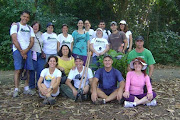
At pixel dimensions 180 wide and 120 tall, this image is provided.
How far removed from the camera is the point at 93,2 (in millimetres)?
11266

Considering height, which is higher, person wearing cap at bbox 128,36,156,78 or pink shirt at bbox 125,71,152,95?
person wearing cap at bbox 128,36,156,78

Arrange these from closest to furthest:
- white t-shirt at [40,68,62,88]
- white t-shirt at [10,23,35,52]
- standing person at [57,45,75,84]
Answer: white t-shirt at [40,68,62,88], white t-shirt at [10,23,35,52], standing person at [57,45,75,84]

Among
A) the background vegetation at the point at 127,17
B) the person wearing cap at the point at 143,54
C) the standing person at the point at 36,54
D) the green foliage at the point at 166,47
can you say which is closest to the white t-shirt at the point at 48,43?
the standing person at the point at 36,54

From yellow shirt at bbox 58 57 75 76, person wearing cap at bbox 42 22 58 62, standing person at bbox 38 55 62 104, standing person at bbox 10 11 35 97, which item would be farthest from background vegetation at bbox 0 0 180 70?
standing person at bbox 38 55 62 104

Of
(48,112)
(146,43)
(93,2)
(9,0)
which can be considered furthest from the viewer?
(146,43)

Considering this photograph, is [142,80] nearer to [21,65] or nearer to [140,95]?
[140,95]

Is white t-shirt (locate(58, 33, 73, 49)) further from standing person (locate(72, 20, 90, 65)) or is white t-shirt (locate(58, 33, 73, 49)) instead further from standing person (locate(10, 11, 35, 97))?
standing person (locate(10, 11, 35, 97))

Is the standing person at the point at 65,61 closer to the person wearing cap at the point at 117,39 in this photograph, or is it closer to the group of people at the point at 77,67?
the group of people at the point at 77,67

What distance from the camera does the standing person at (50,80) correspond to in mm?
4719

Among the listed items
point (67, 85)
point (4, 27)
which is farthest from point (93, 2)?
point (67, 85)

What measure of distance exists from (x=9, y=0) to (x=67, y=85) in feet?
23.0

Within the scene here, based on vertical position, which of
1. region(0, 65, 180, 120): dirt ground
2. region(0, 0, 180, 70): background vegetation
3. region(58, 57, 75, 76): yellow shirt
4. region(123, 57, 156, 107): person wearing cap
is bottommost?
region(0, 65, 180, 120): dirt ground

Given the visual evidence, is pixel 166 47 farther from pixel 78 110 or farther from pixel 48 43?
pixel 78 110

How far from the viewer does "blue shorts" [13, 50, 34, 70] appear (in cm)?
516
